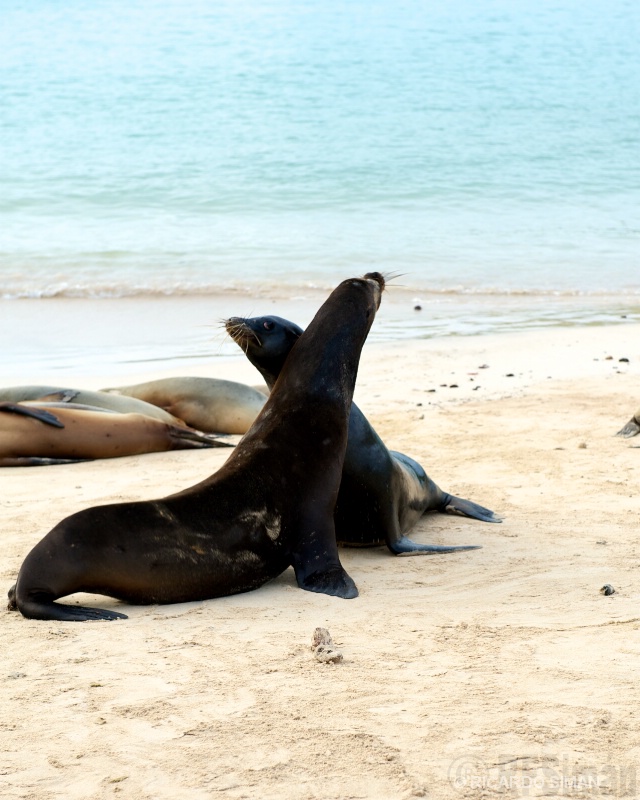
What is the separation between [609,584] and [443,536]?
1140 millimetres

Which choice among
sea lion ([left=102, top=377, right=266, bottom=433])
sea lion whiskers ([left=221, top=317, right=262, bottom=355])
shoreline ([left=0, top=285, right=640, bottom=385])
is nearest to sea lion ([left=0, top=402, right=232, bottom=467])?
sea lion ([left=102, top=377, right=266, bottom=433])

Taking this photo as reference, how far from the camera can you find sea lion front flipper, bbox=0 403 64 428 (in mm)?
6750

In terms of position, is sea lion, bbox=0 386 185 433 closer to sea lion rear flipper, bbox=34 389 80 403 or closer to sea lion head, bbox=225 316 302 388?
sea lion rear flipper, bbox=34 389 80 403

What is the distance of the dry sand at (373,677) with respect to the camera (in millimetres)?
2438

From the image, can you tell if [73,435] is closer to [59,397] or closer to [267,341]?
[59,397]

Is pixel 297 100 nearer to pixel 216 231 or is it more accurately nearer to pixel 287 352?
pixel 216 231

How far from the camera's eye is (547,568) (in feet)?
14.2

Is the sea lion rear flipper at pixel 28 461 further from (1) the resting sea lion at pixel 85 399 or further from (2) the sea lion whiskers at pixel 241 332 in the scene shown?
(2) the sea lion whiskers at pixel 241 332

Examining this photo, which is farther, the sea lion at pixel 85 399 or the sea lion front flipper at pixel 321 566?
the sea lion at pixel 85 399

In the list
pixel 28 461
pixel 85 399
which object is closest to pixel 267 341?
pixel 28 461

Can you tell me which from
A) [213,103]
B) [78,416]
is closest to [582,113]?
[213,103]

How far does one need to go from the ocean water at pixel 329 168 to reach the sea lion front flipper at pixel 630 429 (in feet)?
14.1

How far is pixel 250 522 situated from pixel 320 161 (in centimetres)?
2086

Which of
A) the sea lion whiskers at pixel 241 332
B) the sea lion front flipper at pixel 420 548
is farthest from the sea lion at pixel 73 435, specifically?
the sea lion front flipper at pixel 420 548
